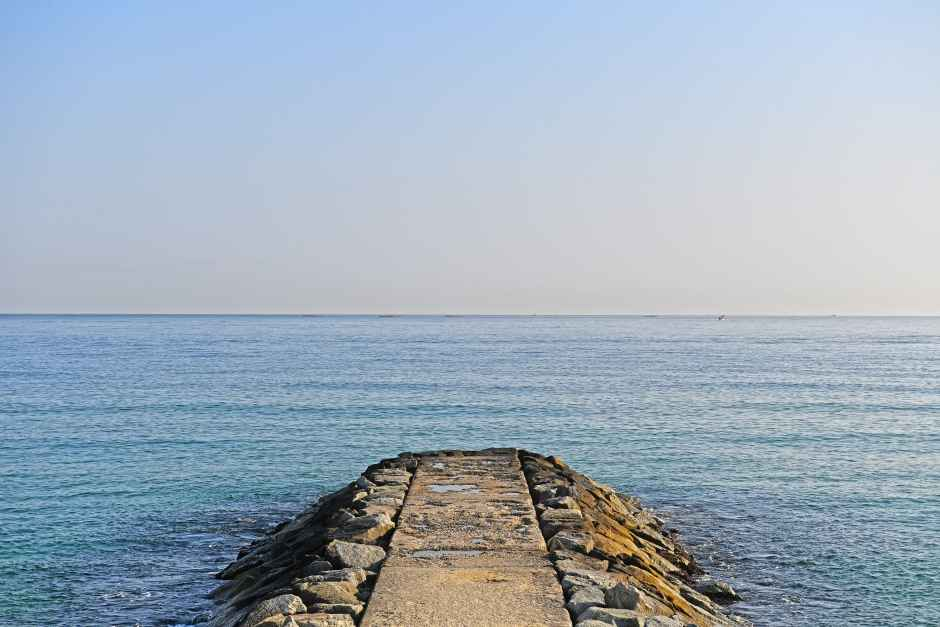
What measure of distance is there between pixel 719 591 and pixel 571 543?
330 centimetres

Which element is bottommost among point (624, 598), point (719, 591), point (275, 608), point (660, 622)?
point (719, 591)

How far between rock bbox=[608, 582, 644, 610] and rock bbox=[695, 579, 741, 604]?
170 inches

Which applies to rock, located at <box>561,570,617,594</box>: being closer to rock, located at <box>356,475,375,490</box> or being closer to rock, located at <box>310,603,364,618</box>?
rock, located at <box>310,603,364,618</box>

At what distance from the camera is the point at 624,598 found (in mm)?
8992

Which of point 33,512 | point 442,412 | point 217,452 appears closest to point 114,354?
point 442,412

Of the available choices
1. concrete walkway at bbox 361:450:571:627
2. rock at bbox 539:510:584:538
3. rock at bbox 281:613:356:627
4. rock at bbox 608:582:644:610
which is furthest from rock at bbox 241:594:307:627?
rock at bbox 539:510:584:538

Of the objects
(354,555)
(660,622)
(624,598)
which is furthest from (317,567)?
(660,622)

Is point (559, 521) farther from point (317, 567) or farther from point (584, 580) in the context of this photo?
point (317, 567)

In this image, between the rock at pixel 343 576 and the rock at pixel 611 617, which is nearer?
the rock at pixel 611 617

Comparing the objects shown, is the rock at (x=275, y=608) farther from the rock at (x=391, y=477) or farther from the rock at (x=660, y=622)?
the rock at (x=391, y=477)

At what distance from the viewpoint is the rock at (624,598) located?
894 centimetres

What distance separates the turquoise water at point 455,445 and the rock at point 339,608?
12.1ft

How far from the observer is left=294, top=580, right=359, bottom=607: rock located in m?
9.12

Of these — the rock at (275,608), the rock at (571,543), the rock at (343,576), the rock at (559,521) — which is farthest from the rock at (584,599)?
the rock at (275,608)
